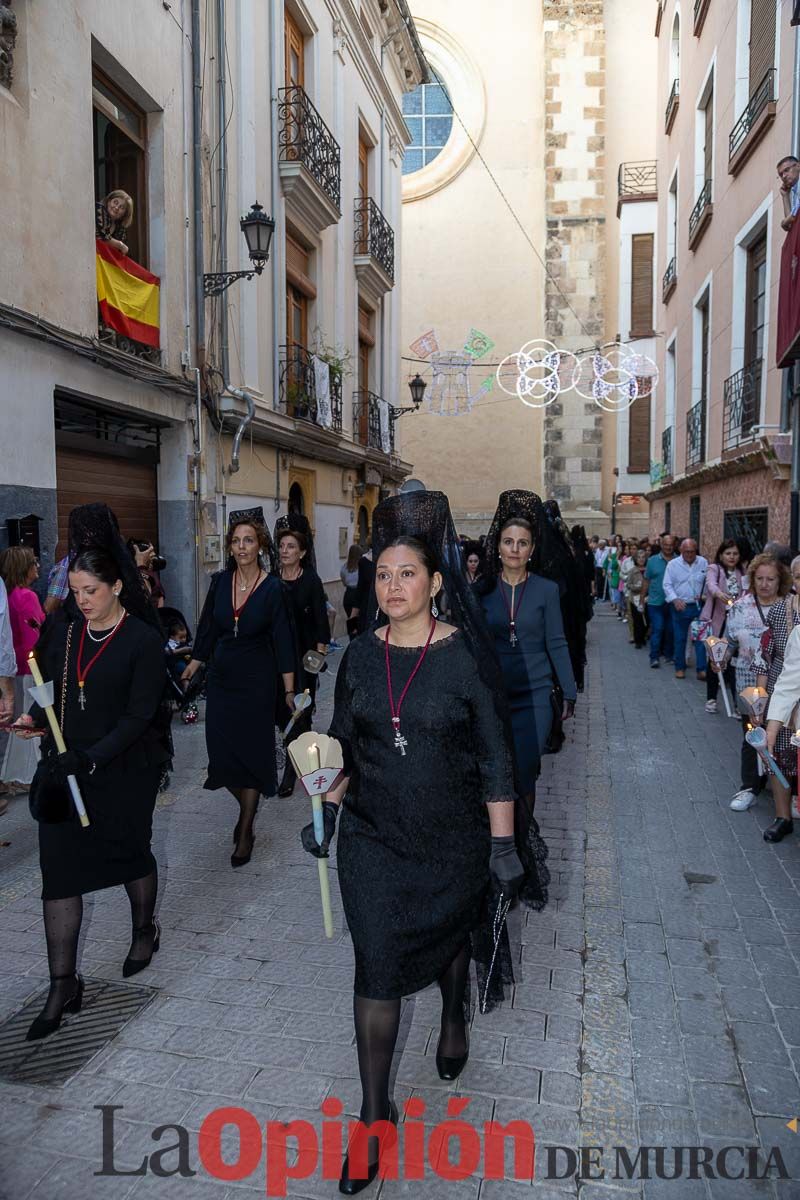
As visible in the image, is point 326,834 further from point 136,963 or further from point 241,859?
point 241,859

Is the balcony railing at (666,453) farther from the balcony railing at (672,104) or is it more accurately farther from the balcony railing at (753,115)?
the balcony railing at (753,115)

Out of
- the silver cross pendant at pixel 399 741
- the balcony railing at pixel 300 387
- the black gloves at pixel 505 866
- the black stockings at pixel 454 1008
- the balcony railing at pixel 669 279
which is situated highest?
the balcony railing at pixel 669 279

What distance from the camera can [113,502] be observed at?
31.0ft

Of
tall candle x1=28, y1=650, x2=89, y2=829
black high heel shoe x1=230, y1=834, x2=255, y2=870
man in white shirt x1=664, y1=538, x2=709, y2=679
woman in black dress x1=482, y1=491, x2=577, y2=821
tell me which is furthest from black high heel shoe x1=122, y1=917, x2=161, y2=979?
man in white shirt x1=664, y1=538, x2=709, y2=679

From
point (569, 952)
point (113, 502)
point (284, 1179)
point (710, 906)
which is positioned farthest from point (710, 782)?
point (113, 502)

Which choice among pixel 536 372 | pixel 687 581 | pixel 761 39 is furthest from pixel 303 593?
pixel 536 372

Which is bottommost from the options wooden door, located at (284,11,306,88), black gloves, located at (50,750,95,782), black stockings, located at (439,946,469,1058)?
black stockings, located at (439,946,469,1058)

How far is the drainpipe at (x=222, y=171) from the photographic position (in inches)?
425

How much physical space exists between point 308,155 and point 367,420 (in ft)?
18.4

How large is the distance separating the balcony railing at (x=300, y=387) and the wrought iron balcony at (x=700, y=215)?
266 inches

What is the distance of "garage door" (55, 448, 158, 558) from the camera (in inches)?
333

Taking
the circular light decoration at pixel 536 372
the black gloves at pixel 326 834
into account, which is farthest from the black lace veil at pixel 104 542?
the circular light decoration at pixel 536 372

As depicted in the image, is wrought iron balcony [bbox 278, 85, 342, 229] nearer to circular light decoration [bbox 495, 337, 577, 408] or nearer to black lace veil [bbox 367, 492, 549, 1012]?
circular light decoration [bbox 495, 337, 577, 408]

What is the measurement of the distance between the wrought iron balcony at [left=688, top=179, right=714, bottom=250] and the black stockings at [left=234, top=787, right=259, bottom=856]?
13370mm
